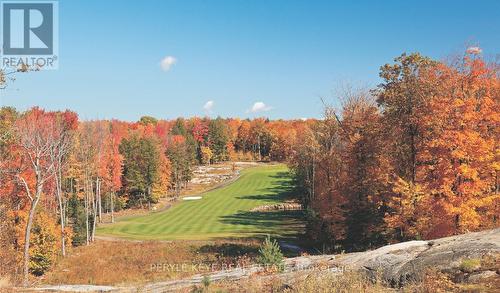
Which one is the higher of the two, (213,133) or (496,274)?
(213,133)

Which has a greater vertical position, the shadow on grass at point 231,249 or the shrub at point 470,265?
the shrub at point 470,265

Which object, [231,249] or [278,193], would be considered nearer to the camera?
[231,249]

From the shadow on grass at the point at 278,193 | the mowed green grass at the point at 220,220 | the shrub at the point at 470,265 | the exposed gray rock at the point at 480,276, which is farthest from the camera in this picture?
the shadow on grass at the point at 278,193

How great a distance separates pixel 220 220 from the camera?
64188 millimetres

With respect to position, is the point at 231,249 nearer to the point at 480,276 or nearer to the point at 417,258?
the point at 417,258

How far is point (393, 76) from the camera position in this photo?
2853 centimetres

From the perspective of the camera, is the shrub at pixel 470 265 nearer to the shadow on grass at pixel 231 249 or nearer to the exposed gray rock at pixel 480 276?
the exposed gray rock at pixel 480 276

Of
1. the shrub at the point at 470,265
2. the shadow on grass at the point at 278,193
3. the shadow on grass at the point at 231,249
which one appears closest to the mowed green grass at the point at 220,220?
the shadow on grass at the point at 278,193

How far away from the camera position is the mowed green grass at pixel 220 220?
54250 mm

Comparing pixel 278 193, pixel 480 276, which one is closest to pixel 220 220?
pixel 278 193

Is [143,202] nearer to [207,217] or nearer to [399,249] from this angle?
[207,217]

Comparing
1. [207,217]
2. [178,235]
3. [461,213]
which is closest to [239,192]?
[207,217]

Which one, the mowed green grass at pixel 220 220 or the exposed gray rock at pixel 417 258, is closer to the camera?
the exposed gray rock at pixel 417 258

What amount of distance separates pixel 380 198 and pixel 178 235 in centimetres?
3014
